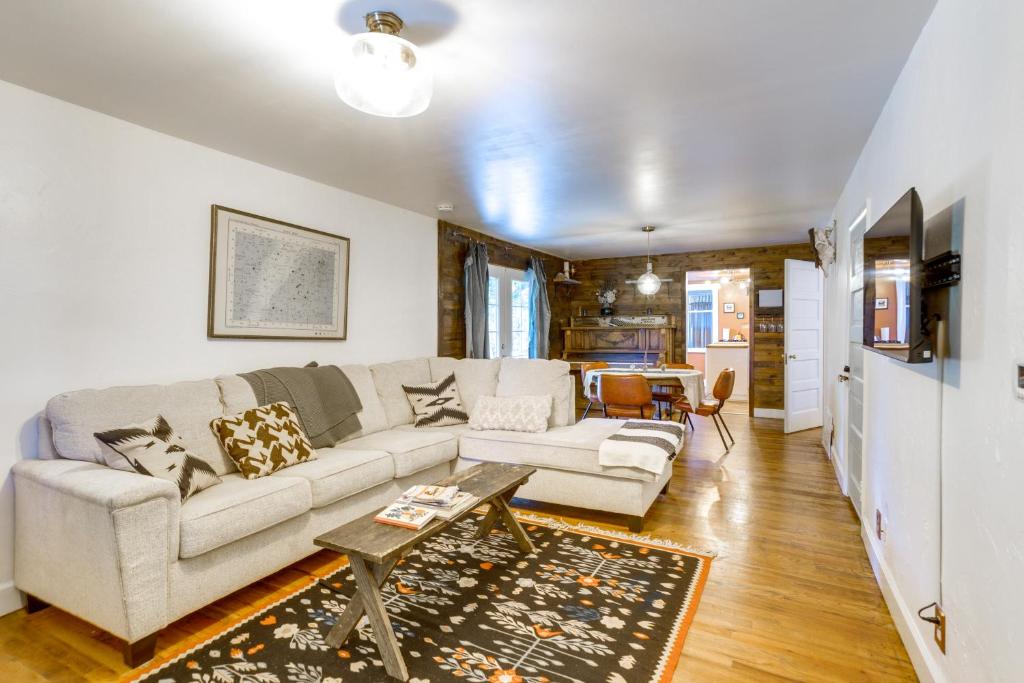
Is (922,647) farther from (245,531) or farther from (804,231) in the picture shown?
(804,231)

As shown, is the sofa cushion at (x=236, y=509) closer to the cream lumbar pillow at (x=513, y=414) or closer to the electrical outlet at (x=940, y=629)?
the cream lumbar pillow at (x=513, y=414)

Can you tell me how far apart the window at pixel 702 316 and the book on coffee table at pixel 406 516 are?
9.66 metres

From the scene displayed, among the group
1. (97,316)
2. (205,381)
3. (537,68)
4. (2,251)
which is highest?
(537,68)

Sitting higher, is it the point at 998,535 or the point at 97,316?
the point at 97,316

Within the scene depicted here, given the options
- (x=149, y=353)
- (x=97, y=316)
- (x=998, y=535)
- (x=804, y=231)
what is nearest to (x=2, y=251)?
(x=97, y=316)

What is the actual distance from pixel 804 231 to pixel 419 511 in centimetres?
570

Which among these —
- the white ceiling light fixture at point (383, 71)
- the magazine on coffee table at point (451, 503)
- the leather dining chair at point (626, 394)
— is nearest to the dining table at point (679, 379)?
the leather dining chair at point (626, 394)

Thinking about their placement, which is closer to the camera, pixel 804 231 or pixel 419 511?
pixel 419 511

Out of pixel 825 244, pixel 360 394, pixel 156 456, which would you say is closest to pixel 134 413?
pixel 156 456

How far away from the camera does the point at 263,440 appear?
279cm

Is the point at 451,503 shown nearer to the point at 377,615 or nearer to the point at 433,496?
the point at 433,496

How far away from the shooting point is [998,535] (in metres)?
1.25

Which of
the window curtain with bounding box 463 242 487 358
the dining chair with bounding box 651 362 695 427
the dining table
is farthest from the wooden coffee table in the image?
the dining chair with bounding box 651 362 695 427

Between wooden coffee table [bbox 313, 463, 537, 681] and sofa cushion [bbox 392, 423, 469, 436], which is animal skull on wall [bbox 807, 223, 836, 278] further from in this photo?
wooden coffee table [bbox 313, 463, 537, 681]
